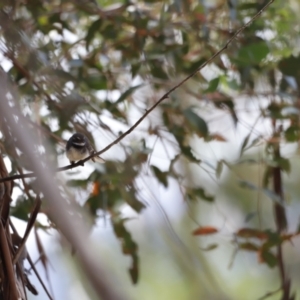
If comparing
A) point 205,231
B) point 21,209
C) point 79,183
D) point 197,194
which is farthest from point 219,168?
point 21,209

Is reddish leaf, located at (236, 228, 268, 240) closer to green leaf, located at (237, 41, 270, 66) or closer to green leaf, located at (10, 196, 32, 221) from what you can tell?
green leaf, located at (237, 41, 270, 66)

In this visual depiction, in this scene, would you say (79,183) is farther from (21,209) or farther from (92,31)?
(92,31)

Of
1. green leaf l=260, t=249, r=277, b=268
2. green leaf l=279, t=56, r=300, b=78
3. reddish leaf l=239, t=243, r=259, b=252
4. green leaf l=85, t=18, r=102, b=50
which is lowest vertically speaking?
green leaf l=260, t=249, r=277, b=268

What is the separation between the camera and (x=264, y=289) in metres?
2.48

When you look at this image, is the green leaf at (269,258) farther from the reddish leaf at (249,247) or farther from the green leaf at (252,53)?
→ the green leaf at (252,53)

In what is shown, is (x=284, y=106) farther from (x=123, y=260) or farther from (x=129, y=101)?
(x=123, y=260)

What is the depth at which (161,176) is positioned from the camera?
1.51 metres

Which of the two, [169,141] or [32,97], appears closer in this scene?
[32,97]

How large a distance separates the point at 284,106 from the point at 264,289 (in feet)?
3.47

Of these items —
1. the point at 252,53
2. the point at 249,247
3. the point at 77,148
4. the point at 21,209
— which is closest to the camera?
the point at 77,148

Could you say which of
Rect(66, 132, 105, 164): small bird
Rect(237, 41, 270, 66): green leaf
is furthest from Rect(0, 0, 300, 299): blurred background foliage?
Rect(66, 132, 105, 164): small bird

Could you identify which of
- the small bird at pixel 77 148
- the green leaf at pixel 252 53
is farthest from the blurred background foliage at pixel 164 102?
the small bird at pixel 77 148

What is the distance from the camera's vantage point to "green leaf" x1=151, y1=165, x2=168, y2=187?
1.51 metres

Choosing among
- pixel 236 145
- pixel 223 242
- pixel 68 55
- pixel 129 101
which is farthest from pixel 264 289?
pixel 68 55
